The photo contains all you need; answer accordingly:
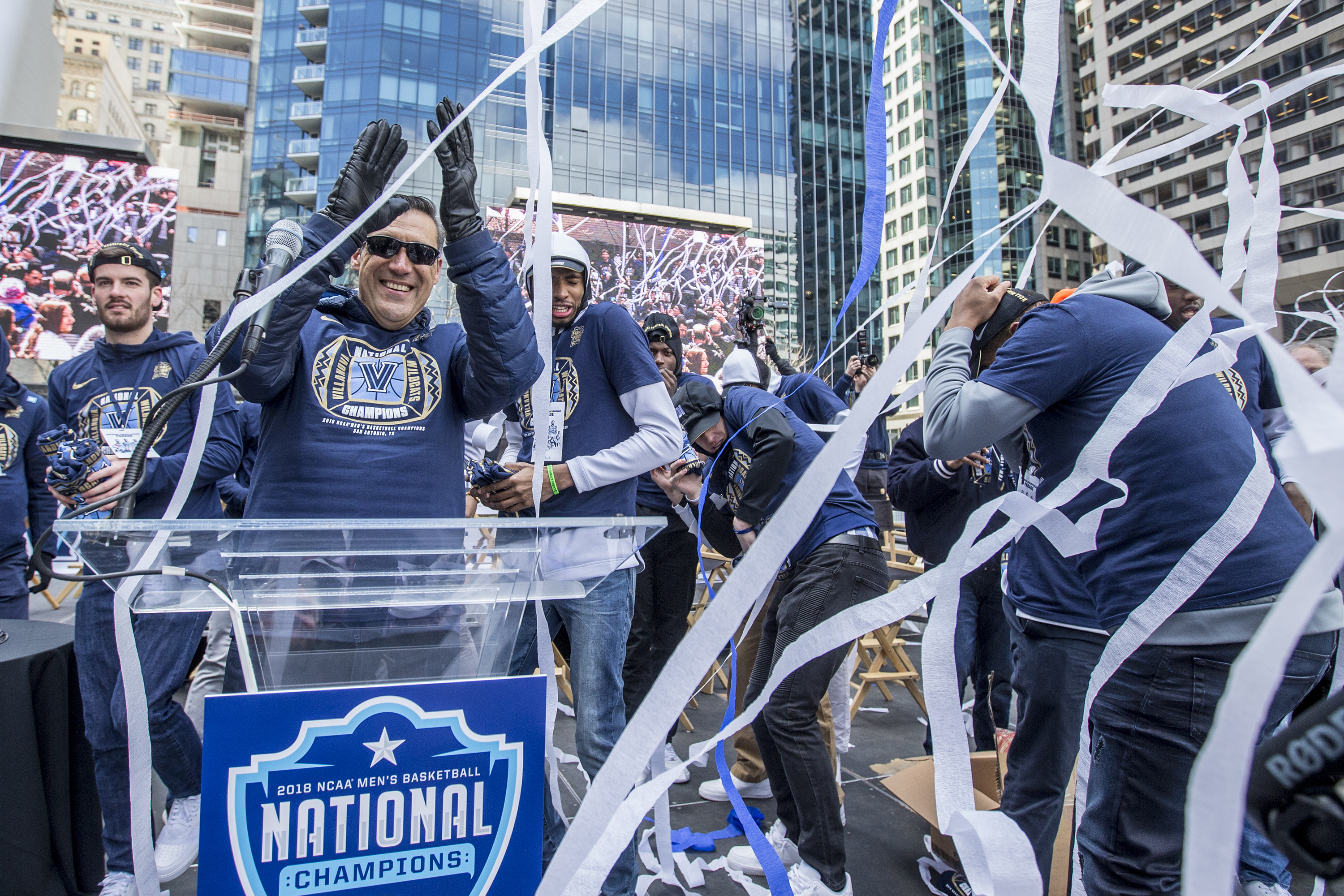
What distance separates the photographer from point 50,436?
2162 millimetres

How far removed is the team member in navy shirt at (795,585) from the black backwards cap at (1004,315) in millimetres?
592

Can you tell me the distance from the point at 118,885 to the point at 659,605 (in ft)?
6.43

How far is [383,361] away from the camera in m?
1.70

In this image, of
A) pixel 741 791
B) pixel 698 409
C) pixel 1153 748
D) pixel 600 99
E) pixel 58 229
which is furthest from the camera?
pixel 600 99

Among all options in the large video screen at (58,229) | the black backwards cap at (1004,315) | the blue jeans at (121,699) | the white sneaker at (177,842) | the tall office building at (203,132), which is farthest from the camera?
the tall office building at (203,132)

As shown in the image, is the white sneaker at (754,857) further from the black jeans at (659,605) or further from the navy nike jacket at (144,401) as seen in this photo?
the navy nike jacket at (144,401)

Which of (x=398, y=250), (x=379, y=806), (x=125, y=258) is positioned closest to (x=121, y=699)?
(x=125, y=258)

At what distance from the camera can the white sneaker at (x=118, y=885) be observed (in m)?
2.04

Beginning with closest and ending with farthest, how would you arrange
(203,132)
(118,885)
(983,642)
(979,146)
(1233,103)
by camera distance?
(118,885) → (983,642) → (1233,103) → (203,132) → (979,146)

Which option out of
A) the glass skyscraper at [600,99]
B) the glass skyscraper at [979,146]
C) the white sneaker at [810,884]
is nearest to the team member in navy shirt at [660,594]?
the white sneaker at [810,884]

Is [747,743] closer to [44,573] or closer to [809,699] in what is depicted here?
[809,699]

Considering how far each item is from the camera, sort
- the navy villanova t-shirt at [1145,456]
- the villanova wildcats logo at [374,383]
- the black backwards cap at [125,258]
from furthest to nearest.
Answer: the black backwards cap at [125,258], the villanova wildcats logo at [374,383], the navy villanova t-shirt at [1145,456]

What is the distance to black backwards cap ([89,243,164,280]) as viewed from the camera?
8.10ft

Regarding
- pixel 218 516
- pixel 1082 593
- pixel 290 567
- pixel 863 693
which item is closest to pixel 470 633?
pixel 290 567
